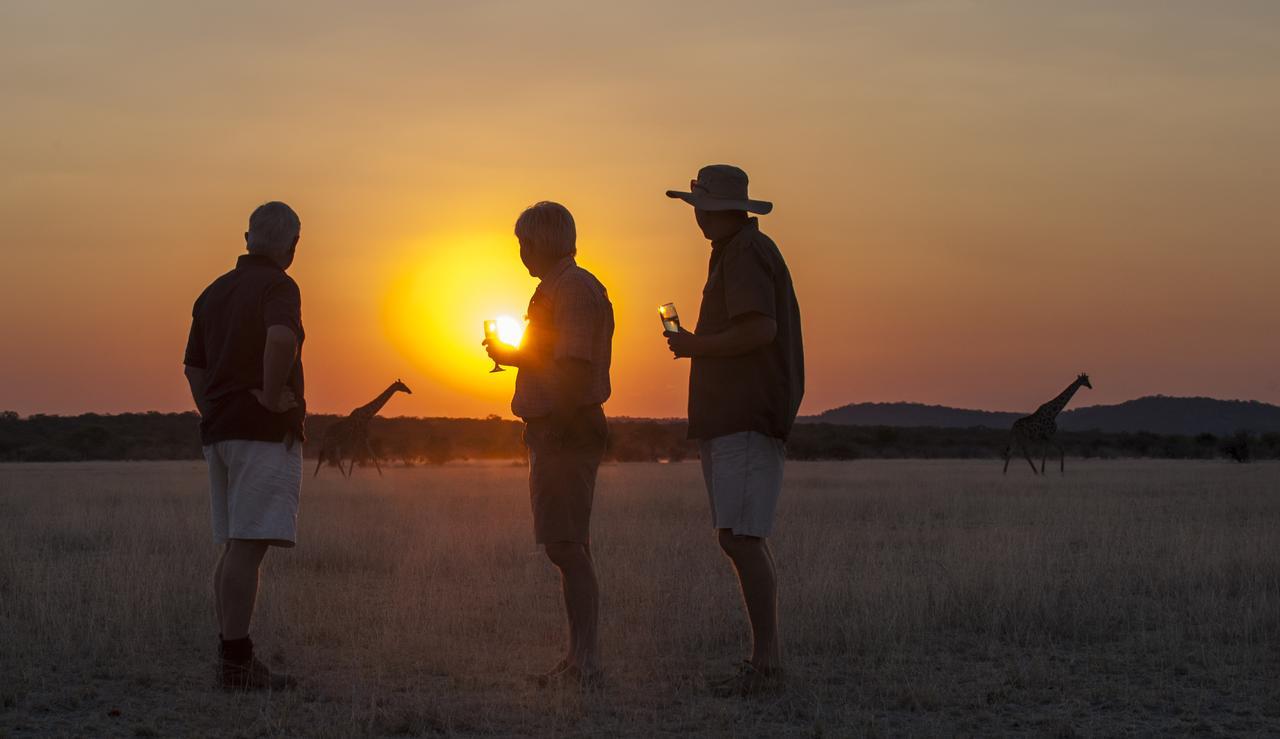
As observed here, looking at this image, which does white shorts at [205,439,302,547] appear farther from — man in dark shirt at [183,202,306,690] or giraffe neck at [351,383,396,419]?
giraffe neck at [351,383,396,419]

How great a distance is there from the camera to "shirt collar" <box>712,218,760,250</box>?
584 centimetres

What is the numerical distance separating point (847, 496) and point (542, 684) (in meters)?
13.1

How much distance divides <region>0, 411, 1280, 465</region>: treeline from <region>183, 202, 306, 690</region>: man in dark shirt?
34.3 metres

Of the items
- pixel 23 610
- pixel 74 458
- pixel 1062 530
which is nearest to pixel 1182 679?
pixel 23 610

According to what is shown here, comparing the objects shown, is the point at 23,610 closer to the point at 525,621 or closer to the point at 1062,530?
the point at 525,621

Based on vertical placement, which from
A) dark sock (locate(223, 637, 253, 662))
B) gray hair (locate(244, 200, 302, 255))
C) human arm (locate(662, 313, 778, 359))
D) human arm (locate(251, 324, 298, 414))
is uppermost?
gray hair (locate(244, 200, 302, 255))

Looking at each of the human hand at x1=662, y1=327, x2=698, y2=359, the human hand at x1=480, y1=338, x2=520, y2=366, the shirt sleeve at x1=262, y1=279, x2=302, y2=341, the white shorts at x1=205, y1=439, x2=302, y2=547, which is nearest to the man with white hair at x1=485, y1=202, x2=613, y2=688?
the human hand at x1=480, y1=338, x2=520, y2=366

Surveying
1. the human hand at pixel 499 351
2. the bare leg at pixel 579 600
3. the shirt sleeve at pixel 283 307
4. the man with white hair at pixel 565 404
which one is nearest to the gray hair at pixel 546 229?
the man with white hair at pixel 565 404

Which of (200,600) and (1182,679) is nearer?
(1182,679)

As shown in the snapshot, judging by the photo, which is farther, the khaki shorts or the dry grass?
the khaki shorts

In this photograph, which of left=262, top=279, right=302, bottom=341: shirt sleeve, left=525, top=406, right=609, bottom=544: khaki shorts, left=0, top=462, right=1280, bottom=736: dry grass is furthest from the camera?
left=525, top=406, right=609, bottom=544: khaki shorts

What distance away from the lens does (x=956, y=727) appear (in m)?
5.27

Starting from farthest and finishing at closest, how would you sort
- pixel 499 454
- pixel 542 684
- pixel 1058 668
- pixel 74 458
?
pixel 499 454 → pixel 74 458 → pixel 1058 668 → pixel 542 684

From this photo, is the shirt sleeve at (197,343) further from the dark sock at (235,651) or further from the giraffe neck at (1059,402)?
the giraffe neck at (1059,402)
